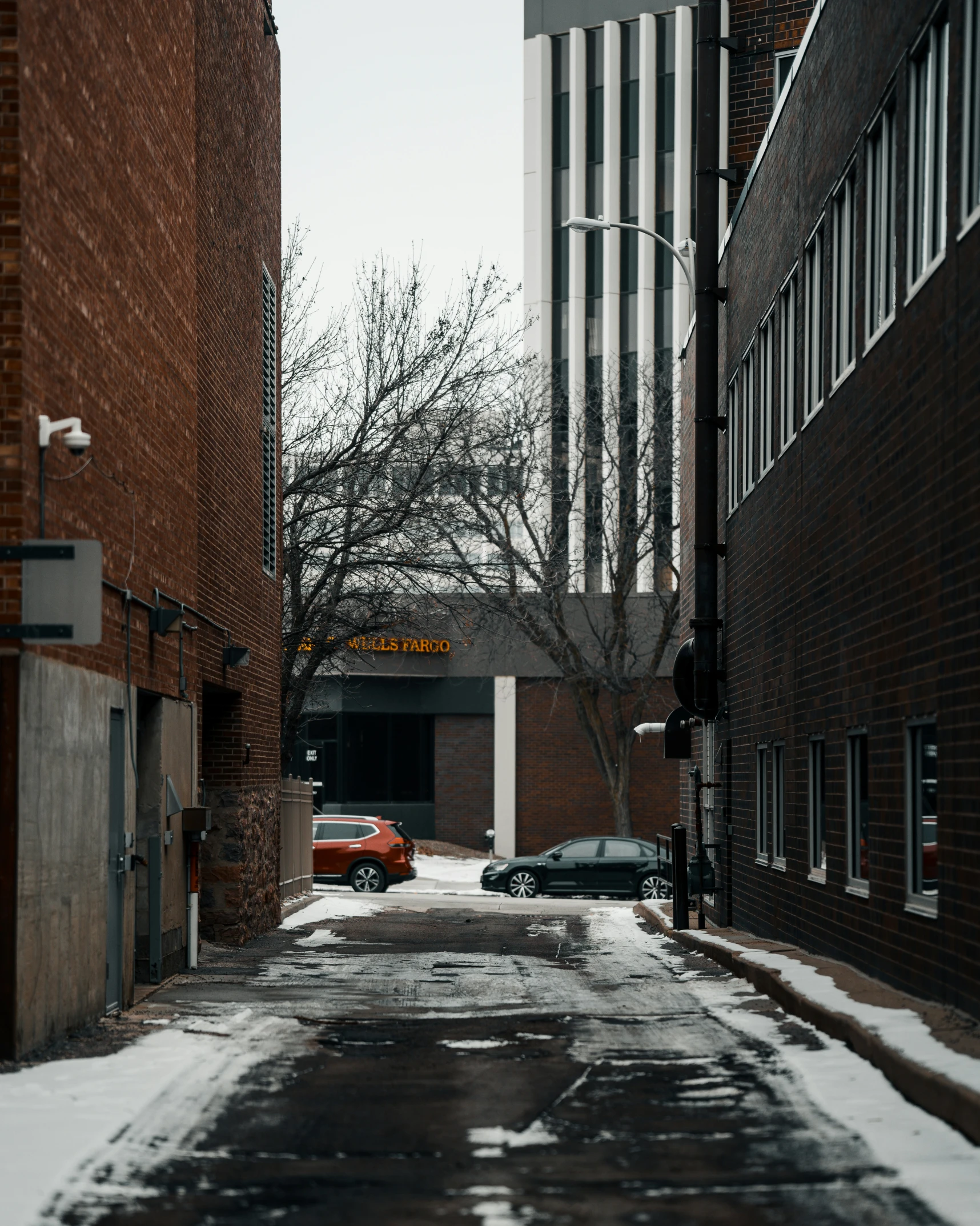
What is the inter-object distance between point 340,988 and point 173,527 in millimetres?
4237

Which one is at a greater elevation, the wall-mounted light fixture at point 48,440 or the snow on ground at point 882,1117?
the wall-mounted light fixture at point 48,440

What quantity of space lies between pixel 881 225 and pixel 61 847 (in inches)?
287

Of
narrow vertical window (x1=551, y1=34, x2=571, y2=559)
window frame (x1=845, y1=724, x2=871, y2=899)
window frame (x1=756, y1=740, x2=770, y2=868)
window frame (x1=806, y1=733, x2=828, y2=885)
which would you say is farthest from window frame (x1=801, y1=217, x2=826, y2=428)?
narrow vertical window (x1=551, y1=34, x2=571, y2=559)

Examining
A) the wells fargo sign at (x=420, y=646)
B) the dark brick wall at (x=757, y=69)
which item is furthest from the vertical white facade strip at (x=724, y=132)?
the dark brick wall at (x=757, y=69)

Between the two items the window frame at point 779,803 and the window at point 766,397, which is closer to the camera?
the window frame at point 779,803

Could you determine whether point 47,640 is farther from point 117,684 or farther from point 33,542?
point 117,684

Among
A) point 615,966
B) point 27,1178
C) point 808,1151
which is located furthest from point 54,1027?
point 615,966

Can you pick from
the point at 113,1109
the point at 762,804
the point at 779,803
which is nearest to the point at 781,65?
the point at 762,804

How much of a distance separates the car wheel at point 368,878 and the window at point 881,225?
21977 millimetres

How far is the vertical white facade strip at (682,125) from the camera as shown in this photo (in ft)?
183

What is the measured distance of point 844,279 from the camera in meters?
13.9

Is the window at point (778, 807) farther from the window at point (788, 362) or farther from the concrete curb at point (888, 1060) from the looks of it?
the window at point (788, 362)

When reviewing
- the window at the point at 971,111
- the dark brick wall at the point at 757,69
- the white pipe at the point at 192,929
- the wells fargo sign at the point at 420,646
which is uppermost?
the dark brick wall at the point at 757,69

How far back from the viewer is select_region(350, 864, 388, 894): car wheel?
32812mm
